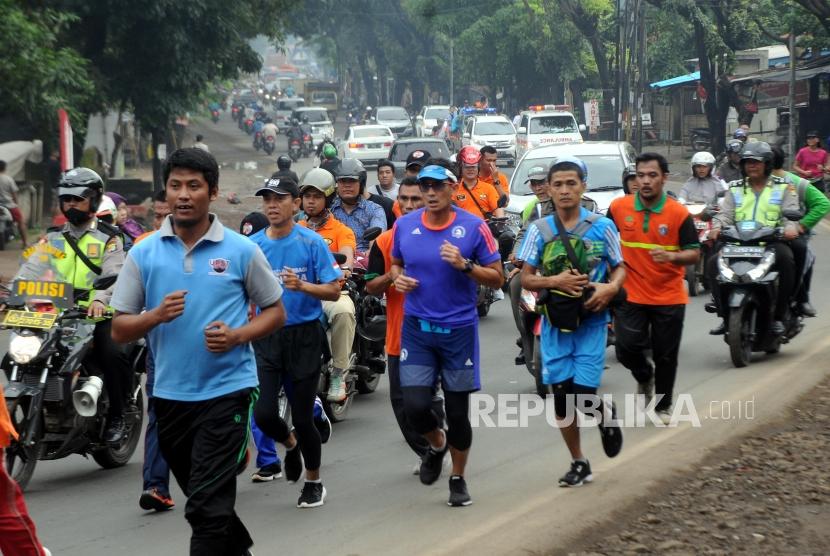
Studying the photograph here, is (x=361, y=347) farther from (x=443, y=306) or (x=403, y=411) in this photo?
(x=443, y=306)

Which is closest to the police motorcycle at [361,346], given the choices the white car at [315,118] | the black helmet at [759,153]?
the black helmet at [759,153]

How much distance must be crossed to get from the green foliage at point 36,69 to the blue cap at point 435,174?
49.2 ft

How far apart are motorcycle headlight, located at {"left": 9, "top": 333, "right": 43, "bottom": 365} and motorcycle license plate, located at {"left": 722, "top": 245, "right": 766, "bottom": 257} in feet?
20.3

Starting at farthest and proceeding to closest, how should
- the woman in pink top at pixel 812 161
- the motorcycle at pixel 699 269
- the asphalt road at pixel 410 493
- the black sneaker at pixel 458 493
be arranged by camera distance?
the woman in pink top at pixel 812 161 < the motorcycle at pixel 699 269 < the black sneaker at pixel 458 493 < the asphalt road at pixel 410 493

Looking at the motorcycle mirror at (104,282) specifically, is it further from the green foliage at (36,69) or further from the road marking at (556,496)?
the green foliage at (36,69)

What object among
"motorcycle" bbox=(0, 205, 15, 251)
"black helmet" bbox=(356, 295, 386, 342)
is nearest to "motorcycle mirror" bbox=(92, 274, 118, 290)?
"black helmet" bbox=(356, 295, 386, 342)

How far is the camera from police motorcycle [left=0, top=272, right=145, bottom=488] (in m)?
7.27

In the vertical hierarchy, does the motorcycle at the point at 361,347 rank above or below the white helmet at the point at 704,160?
below

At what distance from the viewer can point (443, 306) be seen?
6.75m

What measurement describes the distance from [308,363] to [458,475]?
102cm

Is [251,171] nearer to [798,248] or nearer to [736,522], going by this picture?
[798,248]

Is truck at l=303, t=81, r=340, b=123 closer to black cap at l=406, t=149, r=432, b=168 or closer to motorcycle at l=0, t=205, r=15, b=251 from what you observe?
motorcycle at l=0, t=205, r=15, b=251

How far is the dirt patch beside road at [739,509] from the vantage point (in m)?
5.94

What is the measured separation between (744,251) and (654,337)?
270cm
